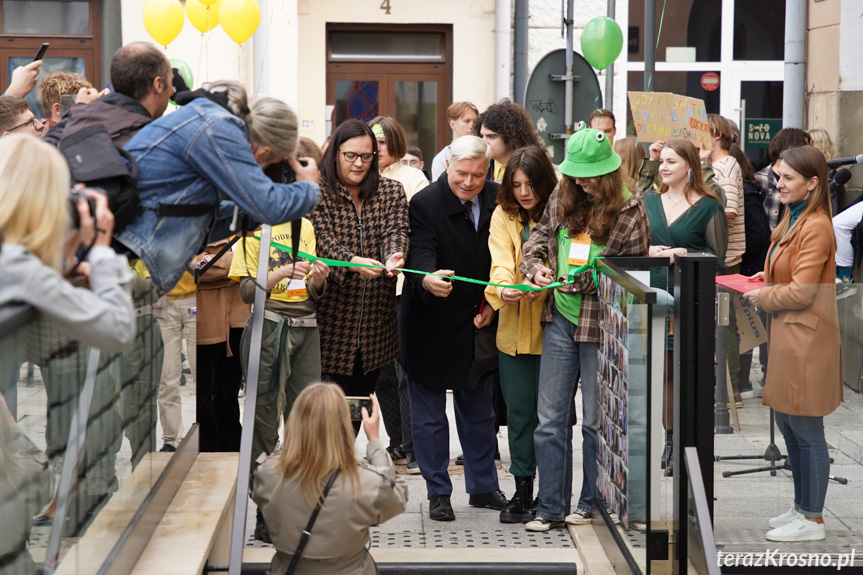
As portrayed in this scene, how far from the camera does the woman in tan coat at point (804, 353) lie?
4.89 metres

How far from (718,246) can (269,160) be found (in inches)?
119

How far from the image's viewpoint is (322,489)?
404cm

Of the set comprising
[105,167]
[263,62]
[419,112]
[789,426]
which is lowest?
[789,426]

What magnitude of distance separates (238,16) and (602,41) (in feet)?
10.9

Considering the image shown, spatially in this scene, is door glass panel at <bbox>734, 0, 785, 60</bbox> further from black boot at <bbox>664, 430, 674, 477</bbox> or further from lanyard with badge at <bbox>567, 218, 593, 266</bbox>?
black boot at <bbox>664, 430, 674, 477</bbox>

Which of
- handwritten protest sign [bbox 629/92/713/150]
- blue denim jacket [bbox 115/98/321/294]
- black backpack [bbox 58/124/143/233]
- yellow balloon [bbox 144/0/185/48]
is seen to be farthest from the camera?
yellow balloon [bbox 144/0/185/48]

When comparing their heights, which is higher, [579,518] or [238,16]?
[238,16]

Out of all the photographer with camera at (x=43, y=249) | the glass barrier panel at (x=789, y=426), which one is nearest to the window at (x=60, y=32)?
the glass barrier panel at (x=789, y=426)

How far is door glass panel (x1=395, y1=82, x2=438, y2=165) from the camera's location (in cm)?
1493

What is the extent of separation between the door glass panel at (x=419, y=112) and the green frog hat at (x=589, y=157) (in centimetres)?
979

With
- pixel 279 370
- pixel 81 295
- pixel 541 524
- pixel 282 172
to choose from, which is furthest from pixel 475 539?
pixel 81 295

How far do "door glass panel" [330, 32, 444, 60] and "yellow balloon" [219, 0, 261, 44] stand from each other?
437 cm

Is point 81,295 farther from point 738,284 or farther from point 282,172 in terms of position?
point 738,284

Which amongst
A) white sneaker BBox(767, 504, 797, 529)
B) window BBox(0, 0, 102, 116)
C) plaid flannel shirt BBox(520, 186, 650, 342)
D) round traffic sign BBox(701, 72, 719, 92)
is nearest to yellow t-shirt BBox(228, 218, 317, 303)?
plaid flannel shirt BBox(520, 186, 650, 342)
